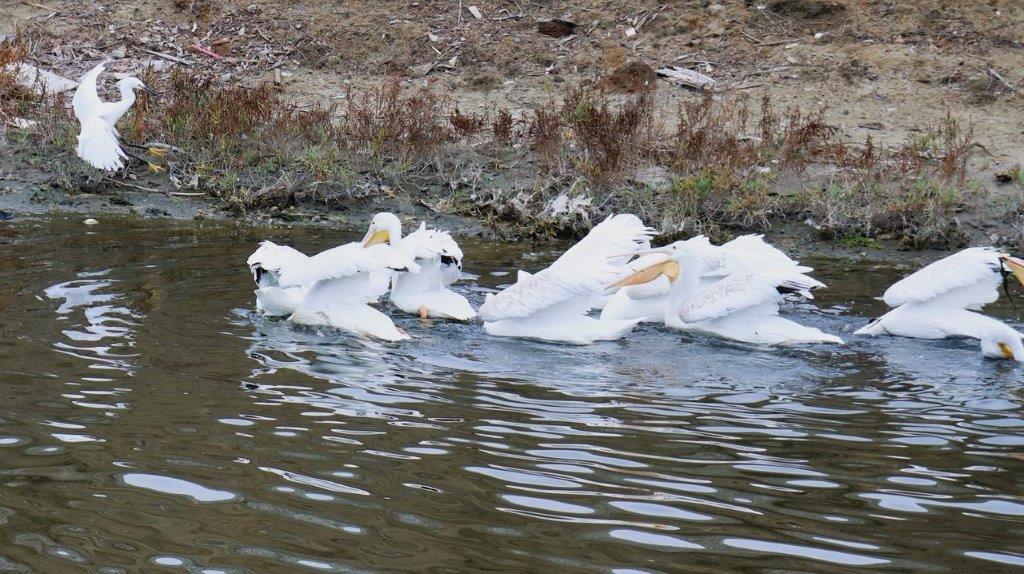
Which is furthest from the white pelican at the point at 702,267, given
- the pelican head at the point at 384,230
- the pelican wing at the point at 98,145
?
the pelican wing at the point at 98,145

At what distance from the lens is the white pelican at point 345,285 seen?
22.2ft

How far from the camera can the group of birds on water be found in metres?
6.88

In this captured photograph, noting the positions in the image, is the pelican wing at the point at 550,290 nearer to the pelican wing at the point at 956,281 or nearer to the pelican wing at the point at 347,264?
the pelican wing at the point at 347,264

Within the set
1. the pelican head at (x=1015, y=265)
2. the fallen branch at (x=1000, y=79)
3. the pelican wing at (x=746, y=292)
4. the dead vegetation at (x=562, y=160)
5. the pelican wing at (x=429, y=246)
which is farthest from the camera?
the fallen branch at (x=1000, y=79)

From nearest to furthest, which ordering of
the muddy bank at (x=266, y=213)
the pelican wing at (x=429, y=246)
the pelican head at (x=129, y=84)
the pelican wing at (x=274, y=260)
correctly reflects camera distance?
the pelican wing at (x=274, y=260) → the pelican wing at (x=429, y=246) → the muddy bank at (x=266, y=213) → the pelican head at (x=129, y=84)

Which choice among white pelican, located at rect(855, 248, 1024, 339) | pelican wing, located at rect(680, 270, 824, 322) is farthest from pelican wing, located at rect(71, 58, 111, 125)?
white pelican, located at rect(855, 248, 1024, 339)

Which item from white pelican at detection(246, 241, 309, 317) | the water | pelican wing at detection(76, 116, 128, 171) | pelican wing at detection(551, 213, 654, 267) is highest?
pelican wing at detection(76, 116, 128, 171)

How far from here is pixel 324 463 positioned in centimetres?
437

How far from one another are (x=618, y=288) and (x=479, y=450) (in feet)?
11.4

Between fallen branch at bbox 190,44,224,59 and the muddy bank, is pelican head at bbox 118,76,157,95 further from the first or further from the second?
fallen branch at bbox 190,44,224,59

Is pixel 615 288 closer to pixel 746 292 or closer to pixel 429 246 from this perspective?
pixel 746 292

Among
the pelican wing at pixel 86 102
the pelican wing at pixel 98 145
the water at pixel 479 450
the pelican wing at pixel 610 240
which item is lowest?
the water at pixel 479 450

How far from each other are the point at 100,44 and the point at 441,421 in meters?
11.1

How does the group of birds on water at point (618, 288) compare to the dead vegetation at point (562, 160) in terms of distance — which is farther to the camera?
the dead vegetation at point (562, 160)
